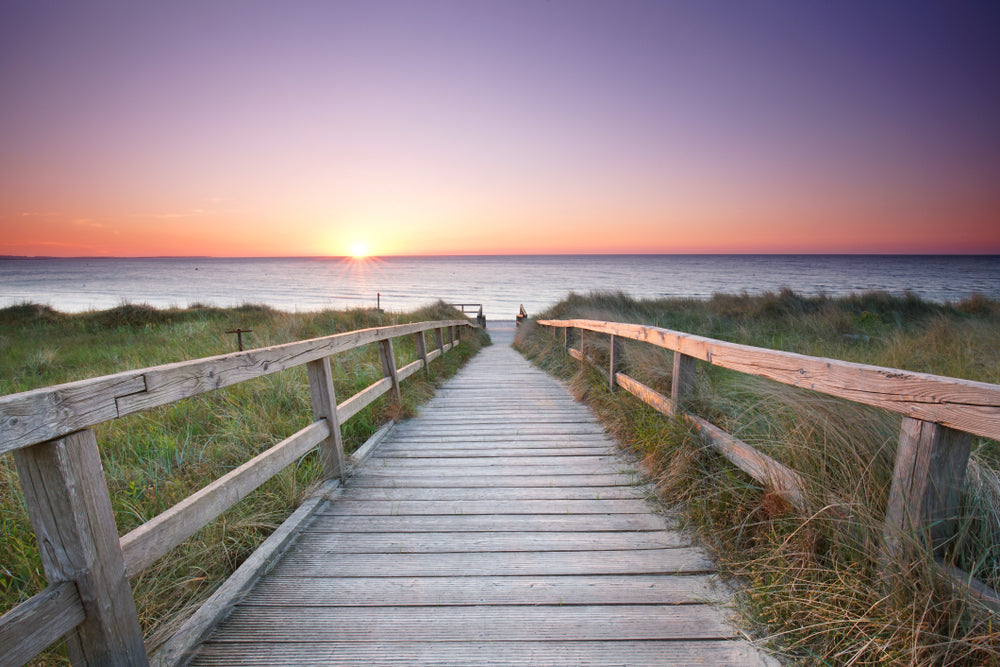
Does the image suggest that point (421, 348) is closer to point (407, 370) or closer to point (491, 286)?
point (407, 370)

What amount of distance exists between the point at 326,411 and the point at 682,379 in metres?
2.60

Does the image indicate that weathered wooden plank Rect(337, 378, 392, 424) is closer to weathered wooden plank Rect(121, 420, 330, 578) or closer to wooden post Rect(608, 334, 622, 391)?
weathered wooden plank Rect(121, 420, 330, 578)

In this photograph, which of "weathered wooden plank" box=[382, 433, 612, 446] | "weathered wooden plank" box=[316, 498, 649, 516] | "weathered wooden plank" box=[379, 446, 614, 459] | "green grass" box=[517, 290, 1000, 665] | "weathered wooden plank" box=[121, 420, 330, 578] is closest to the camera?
"green grass" box=[517, 290, 1000, 665]

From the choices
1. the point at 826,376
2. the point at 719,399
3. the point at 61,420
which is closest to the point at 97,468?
the point at 61,420

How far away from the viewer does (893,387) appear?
157 cm

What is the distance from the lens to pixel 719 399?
324 cm

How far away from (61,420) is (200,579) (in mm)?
1168

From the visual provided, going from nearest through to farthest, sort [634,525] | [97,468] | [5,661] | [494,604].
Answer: [5,661]
[97,468]
[494,604]
[634,525]

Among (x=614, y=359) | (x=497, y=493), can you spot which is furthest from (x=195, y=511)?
(x=614, y=359)

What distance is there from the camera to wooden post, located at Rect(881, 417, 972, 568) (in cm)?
149

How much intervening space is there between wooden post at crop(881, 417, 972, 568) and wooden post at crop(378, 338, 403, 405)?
13.2ft

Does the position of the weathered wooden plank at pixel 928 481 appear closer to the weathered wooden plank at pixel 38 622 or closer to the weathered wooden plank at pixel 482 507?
the weathered wooden plank at pixel 482 507

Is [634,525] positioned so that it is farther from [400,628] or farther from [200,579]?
[200,579]

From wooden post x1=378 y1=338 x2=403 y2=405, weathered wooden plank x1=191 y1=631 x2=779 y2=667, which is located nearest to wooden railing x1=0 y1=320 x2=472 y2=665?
weathered wooden plank x1=191 y1=631 x2=779 y2=667
